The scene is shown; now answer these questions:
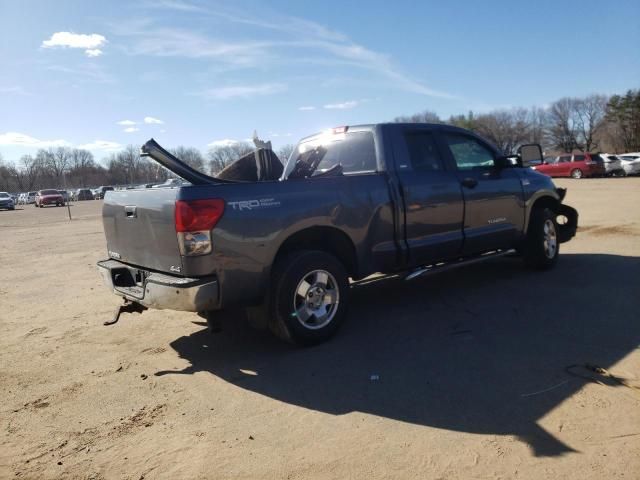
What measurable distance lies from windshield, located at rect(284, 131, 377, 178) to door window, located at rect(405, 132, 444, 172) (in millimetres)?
460

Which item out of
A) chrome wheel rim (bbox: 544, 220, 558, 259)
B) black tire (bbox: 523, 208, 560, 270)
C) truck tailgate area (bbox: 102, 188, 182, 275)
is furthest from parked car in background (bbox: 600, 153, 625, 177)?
truck tailgate area (bbox: 102, 188, 182, 275)

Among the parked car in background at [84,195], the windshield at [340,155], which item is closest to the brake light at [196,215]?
the windshield at [340,155]

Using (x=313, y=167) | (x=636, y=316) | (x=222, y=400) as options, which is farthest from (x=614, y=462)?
(x=313, y=167)

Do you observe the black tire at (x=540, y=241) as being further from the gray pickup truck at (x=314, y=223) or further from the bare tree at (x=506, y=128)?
the bare tree at (x=506, y=128)

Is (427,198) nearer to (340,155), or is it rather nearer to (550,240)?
(340,155)

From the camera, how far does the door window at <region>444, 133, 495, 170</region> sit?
5.90 m

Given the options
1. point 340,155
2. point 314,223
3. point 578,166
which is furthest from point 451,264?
point 578,166

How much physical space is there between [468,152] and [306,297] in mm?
3039

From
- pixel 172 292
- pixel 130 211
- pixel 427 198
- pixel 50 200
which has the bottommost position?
pixel 172 292

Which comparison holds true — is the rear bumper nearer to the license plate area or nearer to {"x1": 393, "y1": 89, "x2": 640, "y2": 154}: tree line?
the license plate area

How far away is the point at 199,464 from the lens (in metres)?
2.79

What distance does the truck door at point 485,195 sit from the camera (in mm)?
5797

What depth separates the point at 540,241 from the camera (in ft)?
22.0

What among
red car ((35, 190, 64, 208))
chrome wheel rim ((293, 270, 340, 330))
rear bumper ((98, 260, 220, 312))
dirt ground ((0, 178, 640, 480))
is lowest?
dirt ground ((0, 178, 640, 480))
